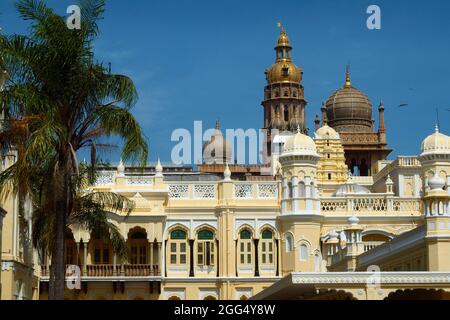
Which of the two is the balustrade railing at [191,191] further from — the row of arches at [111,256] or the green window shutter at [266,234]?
the green window shutter at [266,234]

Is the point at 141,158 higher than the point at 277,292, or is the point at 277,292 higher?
the point at 141,158

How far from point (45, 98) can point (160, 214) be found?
109ft

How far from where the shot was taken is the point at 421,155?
218ft

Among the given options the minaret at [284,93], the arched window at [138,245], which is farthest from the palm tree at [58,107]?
the minaret at [284,93]

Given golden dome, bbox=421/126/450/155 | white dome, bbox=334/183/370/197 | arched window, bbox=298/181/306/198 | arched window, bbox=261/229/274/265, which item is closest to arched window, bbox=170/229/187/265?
arched window, bbox=261/229/274/265

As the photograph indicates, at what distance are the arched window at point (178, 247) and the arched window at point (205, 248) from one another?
87cm

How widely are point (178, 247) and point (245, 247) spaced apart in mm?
4134

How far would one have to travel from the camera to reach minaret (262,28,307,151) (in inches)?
4296

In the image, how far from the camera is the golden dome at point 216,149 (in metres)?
104

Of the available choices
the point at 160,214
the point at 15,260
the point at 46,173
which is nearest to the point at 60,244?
the point at 46,173

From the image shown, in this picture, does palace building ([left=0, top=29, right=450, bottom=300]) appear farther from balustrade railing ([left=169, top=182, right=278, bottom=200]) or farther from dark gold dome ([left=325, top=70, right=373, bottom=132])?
dark gold dome ([left=325, top=70, right=373, bottom=132])
